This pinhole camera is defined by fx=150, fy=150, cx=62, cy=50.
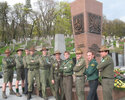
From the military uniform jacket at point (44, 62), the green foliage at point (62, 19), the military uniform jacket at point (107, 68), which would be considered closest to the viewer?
A: the military uniform jacket at point (107, 68)

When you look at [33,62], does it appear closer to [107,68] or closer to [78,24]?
[107,68]

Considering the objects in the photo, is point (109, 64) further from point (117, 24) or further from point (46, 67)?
point (117, 24)

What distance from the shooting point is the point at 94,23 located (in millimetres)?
7160

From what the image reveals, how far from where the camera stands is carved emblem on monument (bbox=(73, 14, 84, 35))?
702cm

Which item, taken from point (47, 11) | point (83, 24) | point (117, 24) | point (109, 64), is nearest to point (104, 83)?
point (109, 64)

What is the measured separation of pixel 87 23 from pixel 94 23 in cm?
44

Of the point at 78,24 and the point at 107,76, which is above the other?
the point at 78,24

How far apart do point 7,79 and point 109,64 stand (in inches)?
164

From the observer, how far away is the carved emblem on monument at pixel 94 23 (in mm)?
7004

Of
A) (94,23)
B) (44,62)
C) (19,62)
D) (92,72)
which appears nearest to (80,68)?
(92,72)

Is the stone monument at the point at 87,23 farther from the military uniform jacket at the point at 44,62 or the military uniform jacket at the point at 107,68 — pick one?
the military uniform jacket at the point at 107,68

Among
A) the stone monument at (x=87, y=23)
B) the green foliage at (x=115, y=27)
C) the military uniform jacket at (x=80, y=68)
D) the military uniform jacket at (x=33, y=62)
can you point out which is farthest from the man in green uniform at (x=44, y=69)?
the green foliage at (x=115, y=27)

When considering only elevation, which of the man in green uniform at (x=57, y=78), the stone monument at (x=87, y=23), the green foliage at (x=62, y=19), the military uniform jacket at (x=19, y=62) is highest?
the green foliage at (x=62, y=19)

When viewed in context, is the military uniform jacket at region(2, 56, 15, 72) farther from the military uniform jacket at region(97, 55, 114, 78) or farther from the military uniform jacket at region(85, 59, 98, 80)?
the military uniform jacket at region(97, 55, 114, 78)
